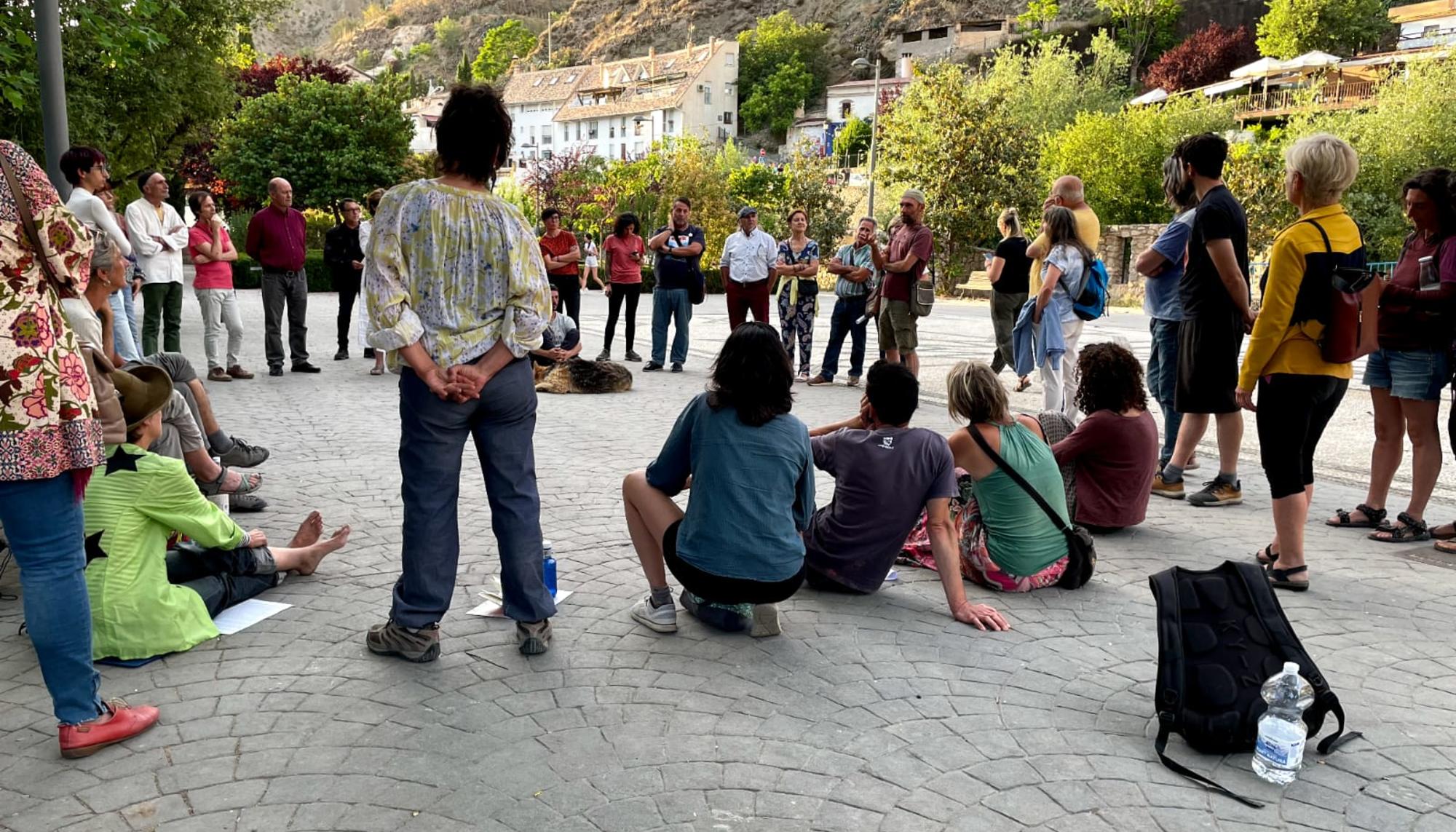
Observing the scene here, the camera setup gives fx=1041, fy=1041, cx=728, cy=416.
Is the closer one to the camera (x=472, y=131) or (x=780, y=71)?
(x=472, y=131)

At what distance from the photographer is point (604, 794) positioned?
2.90 metres

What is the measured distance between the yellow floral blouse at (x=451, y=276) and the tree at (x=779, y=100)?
320 feet

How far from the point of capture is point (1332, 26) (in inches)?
2569

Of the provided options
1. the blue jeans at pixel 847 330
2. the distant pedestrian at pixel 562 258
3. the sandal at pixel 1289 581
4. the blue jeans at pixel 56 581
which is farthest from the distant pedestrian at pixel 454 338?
the distant pedestrian at pixel 562 258

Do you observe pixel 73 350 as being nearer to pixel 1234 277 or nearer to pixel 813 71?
pixel 1234 277

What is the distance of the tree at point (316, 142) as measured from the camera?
44688mm

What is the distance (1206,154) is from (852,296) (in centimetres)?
559

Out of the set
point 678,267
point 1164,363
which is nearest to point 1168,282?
point 1164,363

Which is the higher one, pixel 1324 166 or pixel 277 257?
pixel 1324 166

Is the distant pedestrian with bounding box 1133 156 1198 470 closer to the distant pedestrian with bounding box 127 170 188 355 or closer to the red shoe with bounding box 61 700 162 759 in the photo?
the red shoe with bounding box 61 700 162 759

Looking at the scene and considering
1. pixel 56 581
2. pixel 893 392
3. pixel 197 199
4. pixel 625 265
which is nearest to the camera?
pixel 56 581

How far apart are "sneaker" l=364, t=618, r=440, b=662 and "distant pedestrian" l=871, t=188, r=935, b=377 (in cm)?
739

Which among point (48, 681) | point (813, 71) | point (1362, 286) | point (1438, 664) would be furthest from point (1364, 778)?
point (813, 71)

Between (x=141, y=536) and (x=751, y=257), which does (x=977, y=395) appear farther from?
(x=751, y=257)
